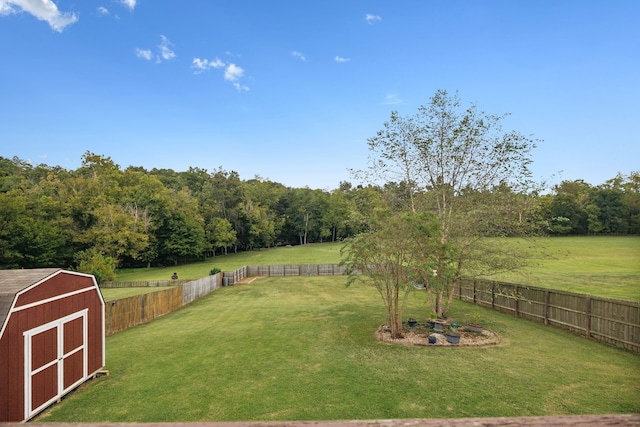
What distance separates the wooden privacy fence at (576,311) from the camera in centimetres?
927

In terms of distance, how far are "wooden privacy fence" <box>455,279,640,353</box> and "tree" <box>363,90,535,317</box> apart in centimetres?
187

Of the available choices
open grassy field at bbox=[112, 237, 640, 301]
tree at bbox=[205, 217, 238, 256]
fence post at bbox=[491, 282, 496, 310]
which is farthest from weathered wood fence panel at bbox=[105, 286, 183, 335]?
tree at bbox=[205, 217, 238, 256]

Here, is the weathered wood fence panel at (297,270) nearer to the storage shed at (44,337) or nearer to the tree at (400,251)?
the tree at (400,251)

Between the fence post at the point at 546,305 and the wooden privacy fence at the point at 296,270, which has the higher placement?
the fence post at the point at 546,305

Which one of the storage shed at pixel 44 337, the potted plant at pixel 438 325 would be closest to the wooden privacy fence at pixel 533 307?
the potted plant at pixel 438 325

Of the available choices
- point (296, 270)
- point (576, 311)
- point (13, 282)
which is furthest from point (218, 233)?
point (576, 311)

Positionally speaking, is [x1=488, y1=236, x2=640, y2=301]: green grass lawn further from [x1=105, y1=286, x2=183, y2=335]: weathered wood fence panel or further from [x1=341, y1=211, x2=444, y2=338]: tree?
[x1=105, y1=286, x2=183, y2=335]: weathered wood fence panel

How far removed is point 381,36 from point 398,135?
567cm

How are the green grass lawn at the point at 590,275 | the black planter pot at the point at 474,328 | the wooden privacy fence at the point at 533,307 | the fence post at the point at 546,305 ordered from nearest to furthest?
1. the wooden privacy fence at the point at 533,307
2. the black planter pot at the point at 474,328
3. the fence post at the point at 546,305
4. the green grass lawn at the point at 590,275

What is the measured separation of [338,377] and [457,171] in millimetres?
9468

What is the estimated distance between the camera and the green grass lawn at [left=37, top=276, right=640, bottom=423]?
615cm

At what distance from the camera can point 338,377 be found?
25.3ft

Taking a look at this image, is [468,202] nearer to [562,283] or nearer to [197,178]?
[562,283]

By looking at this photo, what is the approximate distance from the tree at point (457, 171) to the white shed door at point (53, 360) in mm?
10545
